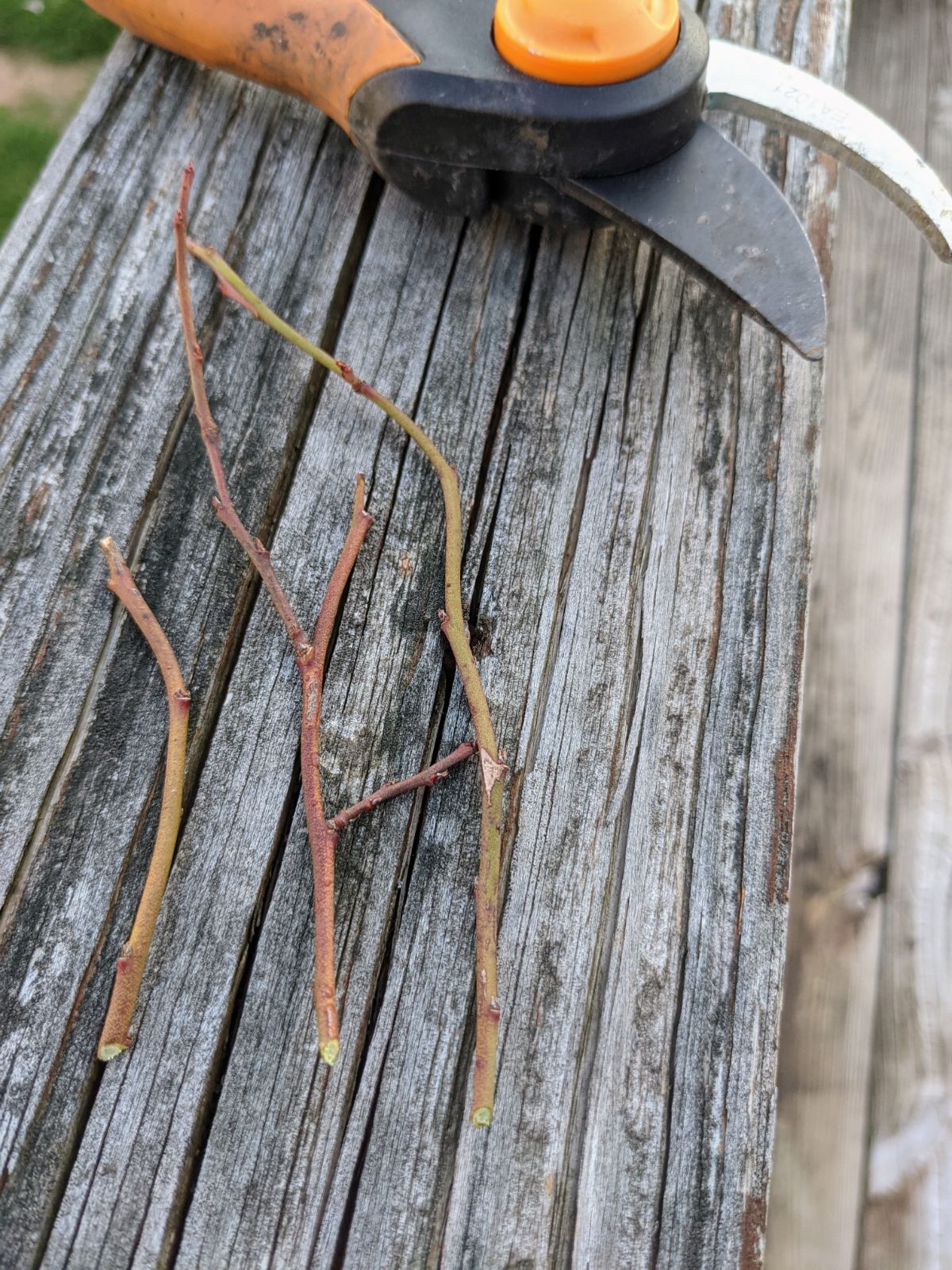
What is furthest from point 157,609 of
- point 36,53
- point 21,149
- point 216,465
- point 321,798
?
point 36,53

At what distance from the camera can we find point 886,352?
150 cm

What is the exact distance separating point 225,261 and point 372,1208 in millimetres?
932

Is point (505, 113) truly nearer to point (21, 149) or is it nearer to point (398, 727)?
point (398, 727)

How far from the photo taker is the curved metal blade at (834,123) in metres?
0.96

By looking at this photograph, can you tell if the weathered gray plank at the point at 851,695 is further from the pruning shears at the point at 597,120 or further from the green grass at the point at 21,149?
the green grass at the point at 21,149

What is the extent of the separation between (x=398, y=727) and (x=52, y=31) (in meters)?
1.56

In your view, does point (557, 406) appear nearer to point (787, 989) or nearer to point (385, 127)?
point (385, 127)

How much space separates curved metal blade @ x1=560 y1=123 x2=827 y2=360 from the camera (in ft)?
2.97

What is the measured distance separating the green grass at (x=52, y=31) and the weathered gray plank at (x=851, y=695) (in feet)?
4.38

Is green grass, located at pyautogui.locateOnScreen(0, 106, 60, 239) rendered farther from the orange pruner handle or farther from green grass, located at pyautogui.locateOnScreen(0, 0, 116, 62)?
the orange pruner handle

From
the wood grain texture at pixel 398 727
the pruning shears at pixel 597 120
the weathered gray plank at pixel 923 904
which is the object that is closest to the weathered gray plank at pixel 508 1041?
A: the wood grain texture at pixel 398 727

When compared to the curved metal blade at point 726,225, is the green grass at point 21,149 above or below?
above

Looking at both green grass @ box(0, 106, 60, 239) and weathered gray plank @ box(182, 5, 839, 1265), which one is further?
green grass @ box(0, 106, 60, 239)

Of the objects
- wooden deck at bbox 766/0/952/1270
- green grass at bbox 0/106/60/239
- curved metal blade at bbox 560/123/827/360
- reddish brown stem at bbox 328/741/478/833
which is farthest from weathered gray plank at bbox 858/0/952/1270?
green grass at bbox 0/106/60/239
